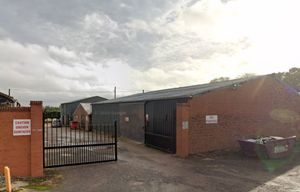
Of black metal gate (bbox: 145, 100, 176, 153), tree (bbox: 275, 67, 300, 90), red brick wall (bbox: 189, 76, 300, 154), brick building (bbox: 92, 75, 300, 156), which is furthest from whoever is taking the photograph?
tree (bbox: 275, 67, 300, 90)

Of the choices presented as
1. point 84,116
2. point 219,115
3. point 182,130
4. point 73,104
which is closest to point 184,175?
point 182,130

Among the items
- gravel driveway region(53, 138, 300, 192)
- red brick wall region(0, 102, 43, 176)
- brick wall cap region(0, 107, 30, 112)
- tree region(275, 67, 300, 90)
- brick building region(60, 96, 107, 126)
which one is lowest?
gravel driveway region(53, 138, 300, 192)

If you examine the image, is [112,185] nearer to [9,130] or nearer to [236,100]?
[9,130]

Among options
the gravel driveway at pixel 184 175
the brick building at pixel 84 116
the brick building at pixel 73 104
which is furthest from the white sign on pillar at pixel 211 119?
the brick building at pixel 73 104

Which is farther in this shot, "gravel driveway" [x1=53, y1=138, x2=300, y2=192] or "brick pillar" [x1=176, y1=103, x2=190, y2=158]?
"brick pillar" [x1=176, y1=103, x2=190, y2=158]

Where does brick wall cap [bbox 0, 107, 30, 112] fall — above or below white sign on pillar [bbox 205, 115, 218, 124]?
above

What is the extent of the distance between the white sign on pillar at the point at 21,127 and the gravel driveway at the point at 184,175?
2179mm

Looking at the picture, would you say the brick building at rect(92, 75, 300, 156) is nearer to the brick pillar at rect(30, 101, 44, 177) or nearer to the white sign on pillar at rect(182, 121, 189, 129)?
the white sign on pillar at rect(182, 121, 189, 129)

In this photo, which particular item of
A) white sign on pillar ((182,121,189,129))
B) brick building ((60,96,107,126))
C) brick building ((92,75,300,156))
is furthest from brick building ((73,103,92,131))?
white sign on pillar ((182,121,189,129))

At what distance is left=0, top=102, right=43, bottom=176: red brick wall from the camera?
39.7ft

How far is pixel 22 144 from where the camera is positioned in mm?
12359

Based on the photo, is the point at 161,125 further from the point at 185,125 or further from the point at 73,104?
the point at 73,104

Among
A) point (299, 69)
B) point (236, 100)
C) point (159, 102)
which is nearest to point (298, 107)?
point (236, 100)

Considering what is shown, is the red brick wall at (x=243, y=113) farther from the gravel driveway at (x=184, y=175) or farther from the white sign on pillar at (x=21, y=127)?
the white sign on pillar at (x=21, y=127)
